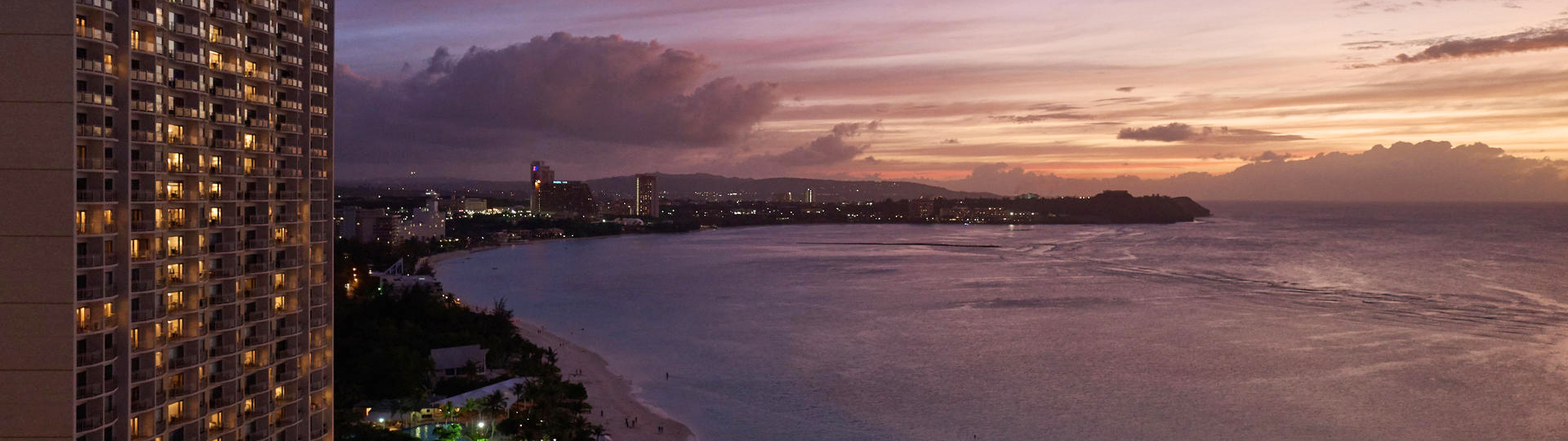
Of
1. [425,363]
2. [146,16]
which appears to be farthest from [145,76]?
[425,363]

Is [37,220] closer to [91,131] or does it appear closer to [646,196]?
[91,131]

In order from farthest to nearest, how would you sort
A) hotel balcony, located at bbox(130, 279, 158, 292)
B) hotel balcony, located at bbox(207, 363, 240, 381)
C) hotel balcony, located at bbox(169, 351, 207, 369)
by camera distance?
1. hotel balcony, located at bbox(207, 363, 240, 381)
2. hotel balcony, located at bbox(169, 351, 207, 369)
3. hotel balcony, located at bbox(130, 279, 158, 292)

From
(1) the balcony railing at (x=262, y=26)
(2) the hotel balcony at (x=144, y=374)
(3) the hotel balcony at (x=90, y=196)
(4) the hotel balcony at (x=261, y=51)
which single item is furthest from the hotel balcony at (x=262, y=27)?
(2) the hotel balcony at (x=144, y=374)

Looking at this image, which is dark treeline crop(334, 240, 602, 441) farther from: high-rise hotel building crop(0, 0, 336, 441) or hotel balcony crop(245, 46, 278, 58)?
hotel balcony crop(245, 46, 278, 58)

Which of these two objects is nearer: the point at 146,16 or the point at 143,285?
the point at 146,16

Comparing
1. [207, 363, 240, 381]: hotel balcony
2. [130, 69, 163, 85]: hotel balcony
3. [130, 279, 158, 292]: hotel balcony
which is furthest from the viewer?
[207, 363, 240, 381]: hotel balcony

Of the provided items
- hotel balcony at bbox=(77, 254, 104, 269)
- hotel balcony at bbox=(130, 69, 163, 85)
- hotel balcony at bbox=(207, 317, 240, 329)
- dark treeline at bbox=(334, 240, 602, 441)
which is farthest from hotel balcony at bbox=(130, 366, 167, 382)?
dark treeline at bbox=(334, 240, 602, 441)

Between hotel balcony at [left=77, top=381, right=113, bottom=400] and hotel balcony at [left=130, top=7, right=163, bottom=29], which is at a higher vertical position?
hotel balcony at [left=130, top=7, right=163, bottom=29]
